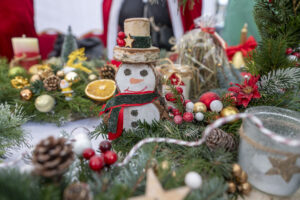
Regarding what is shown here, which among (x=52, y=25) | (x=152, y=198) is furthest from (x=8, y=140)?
(x=52, y=25)

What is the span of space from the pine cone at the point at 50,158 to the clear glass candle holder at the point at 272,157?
43 cm

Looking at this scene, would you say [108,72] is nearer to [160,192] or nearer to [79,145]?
[79,145]

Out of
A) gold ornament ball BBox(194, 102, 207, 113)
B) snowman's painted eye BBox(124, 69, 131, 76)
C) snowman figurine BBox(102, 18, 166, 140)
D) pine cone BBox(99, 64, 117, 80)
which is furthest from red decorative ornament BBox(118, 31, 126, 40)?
pine cone BBox(99, 64, 117, 80)

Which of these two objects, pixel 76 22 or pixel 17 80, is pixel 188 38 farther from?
pixel 76 22

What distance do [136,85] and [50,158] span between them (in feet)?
1.22

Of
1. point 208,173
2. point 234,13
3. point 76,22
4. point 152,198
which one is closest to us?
point 152,198

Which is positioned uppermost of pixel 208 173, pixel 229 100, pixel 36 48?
pixel 36 48

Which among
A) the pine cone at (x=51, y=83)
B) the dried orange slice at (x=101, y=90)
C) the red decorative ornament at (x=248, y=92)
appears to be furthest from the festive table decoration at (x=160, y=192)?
the pine cone at (x=51, y=83)

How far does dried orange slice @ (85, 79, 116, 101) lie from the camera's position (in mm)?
980

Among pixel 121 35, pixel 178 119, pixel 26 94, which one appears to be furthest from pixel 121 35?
pixel 26 94

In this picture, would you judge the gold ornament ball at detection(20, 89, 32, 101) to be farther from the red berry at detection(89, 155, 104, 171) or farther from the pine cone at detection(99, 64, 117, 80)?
the red berry at detection(89, 155, 104, 171)

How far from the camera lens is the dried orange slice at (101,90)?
3.22 feet

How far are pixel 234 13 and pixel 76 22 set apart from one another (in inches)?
92.1

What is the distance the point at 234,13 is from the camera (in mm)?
1809
